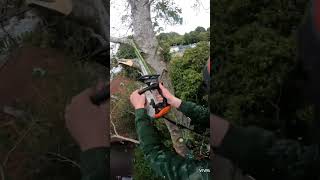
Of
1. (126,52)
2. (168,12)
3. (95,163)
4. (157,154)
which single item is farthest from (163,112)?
(168,12)

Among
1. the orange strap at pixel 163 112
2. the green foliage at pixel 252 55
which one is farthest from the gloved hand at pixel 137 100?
the green foliage at pixel 252 55

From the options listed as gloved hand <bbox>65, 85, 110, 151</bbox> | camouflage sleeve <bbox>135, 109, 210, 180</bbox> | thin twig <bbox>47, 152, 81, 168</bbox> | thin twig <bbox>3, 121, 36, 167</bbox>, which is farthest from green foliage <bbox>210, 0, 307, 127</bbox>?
thin twig <bbox>3, 121, 36, 167</bbox>

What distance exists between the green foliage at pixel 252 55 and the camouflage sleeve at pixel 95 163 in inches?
48.0

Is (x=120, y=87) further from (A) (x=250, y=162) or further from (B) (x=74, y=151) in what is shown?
(A) (x=250, y=162)

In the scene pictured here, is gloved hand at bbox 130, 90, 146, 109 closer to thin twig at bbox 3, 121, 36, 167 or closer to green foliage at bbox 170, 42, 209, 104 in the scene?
green foliage at bbox 170, 42, 209, 104

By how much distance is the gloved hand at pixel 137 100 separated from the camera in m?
5.33

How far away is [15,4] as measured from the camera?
215 inches

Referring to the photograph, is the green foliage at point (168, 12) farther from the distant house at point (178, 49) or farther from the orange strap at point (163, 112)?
the orange strap at point (163, 112)

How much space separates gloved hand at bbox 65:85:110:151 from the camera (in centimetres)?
534

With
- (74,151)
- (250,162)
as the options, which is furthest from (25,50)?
(250,162)

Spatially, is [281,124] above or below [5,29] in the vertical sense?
below

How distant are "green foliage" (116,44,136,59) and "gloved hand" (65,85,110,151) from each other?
0.47 metres

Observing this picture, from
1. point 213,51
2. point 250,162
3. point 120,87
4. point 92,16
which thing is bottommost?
point 250,162

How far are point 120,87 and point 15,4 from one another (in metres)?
1.41
